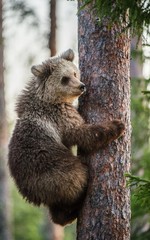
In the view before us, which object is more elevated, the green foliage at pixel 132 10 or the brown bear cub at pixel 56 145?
the green foliage at pixel 132 10

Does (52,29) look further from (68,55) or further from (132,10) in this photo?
(132,10)

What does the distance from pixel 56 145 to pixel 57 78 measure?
91cm

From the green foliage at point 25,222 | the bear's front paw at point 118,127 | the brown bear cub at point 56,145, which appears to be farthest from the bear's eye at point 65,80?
the green foliage at point 25,222

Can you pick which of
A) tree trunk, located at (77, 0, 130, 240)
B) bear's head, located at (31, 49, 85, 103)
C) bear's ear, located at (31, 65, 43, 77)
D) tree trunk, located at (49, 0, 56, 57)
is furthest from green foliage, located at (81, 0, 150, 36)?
tree trunk, located at (49, 0, 56, 57)

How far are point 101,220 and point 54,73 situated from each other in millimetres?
1901

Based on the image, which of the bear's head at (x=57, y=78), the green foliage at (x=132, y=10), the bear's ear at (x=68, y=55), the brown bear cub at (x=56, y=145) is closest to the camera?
the green foliage at (x=132, y=10)

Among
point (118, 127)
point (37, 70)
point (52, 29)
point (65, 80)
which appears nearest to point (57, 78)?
point (65, 80)

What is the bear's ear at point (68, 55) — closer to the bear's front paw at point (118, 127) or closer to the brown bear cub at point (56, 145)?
the brown bear cub at point (56, 145)

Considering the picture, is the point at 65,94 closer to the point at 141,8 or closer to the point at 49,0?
the point at 141,8

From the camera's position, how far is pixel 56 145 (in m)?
5.86

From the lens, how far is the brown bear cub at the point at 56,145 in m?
5.64

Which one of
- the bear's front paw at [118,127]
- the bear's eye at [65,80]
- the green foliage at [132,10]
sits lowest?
the bear's front paw at [118,127]

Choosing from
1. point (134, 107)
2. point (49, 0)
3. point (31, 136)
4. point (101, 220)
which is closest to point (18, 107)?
point (31, 136)

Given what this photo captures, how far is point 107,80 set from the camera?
18.4 feet
